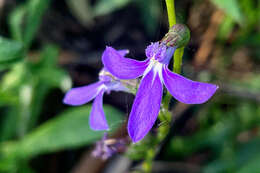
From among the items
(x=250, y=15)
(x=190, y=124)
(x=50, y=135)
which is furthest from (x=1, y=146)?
(x=250, y=15)

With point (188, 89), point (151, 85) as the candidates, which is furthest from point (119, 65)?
point (188, 89)

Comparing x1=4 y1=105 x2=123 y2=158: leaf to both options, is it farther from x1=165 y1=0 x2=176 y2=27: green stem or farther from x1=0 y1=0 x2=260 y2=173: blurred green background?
x1=165 y1=0 x2=176 y2=27: green stem

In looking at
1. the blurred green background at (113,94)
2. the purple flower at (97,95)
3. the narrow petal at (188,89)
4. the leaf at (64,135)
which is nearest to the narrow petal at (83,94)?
the purple flower at (97,95)

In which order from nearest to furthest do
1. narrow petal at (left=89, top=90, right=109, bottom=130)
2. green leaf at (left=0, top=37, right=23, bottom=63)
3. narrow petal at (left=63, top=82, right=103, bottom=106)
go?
1. narrow petal at (left=89, top=90, right=109, bottom=130)
2. narrow petal at (left=63, top=82, right=103, bottom=106)
3. green leaf at (left=0, top=37, right=23, bottom=63)

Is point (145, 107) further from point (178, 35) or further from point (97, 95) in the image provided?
point (97, 95)

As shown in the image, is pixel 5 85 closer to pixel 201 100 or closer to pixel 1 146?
pixel 1 146

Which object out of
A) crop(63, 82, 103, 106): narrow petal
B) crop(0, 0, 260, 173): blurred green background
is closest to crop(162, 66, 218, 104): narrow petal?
crop(63, 82, 103, 106): narrow petal
